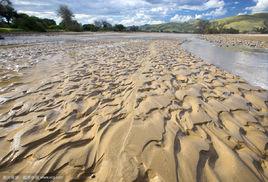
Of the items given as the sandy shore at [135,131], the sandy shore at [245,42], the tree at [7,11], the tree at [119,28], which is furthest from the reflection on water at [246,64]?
the tree at [119,28]

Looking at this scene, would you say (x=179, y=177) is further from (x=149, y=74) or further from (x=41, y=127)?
(x=149, y=74)

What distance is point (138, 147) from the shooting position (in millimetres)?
2803

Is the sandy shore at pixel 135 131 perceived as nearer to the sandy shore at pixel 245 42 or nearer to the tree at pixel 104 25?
the sandy shore at pixel 245 42

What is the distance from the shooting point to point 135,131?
3.21m

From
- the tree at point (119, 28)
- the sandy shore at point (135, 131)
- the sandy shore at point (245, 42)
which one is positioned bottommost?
the tree at point (119, 28)

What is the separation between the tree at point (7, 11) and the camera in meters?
58.3

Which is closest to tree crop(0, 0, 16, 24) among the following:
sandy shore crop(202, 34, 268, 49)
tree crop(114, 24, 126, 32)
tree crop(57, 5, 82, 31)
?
tree crop(57, 5, 82, 31)

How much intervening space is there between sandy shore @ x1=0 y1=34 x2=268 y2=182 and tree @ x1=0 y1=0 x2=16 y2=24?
224ft

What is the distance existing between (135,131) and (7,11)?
245 feet

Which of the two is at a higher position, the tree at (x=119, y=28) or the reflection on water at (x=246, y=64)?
the reflection on water at (x=246, y=64)

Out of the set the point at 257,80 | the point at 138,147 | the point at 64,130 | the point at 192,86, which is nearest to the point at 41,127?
the point at 64,130

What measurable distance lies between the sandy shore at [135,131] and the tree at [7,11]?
68.3 meters

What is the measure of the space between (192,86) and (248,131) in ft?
8.05

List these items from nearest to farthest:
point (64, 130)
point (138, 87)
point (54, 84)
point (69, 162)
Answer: point (69, 162) → point (64, 130) → point (138, 87) → point (54, 84)
